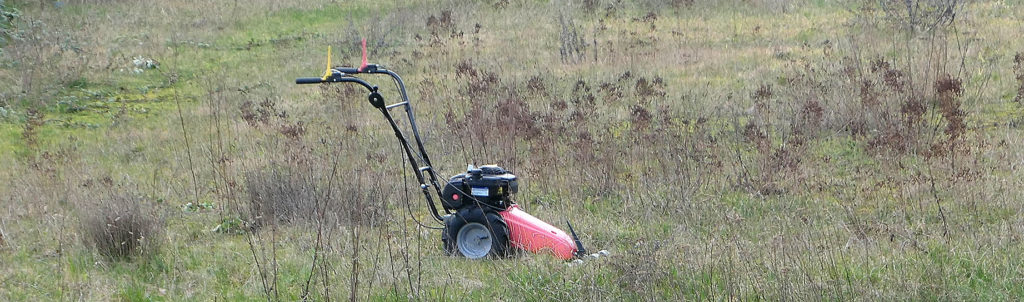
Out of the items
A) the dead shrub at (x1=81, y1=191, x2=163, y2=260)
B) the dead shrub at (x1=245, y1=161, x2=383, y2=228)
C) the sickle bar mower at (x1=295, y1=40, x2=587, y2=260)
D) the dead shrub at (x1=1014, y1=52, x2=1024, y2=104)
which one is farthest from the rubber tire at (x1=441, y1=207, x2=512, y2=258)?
the dead shrub at (x1=1014, y1=52, x2=1024, y2=104)

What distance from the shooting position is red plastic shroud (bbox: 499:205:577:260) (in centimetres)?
515

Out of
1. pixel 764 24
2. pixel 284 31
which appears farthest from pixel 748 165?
pixel 284 31

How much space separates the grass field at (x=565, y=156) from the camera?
15.5ft

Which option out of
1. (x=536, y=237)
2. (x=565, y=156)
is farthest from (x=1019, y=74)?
(x=536, y=237)

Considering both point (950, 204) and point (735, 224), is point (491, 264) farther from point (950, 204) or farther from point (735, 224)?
point (950, 204)

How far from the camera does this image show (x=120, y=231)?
19.0 feet

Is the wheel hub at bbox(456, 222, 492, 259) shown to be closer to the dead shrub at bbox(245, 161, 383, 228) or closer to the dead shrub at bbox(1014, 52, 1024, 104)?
the dead shrub at bbox(245, 161, 383, 228)

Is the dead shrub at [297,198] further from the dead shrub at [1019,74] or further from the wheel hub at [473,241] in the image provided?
the dead shrub at [1019,74]

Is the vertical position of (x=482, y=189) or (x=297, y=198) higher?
(x=482, y=189)

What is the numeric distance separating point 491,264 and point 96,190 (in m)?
4.47

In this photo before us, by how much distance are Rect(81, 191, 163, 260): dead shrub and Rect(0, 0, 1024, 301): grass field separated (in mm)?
17

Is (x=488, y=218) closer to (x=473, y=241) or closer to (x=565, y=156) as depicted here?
(x=473, y=241)

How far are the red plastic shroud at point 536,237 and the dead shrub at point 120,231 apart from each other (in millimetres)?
2255

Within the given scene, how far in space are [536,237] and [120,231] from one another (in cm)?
258
